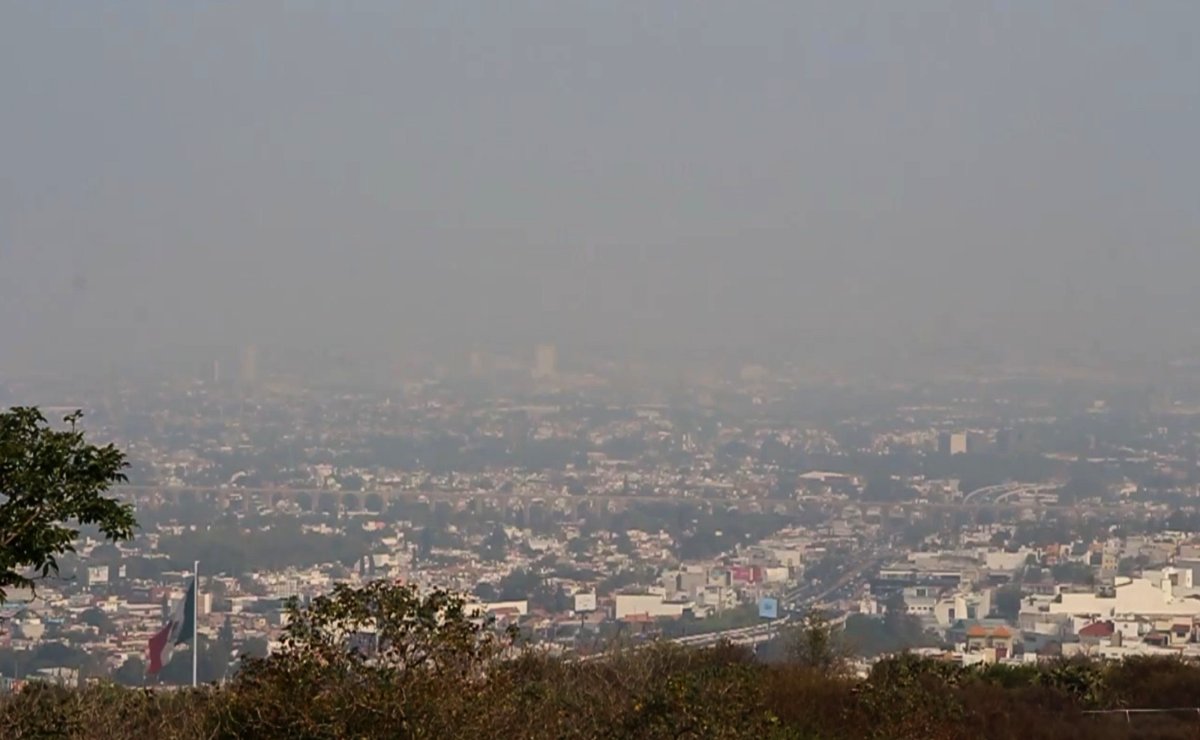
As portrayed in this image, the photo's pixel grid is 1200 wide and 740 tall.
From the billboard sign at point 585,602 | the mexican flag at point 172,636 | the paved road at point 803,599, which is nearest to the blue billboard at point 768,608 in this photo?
the paved road at point 803,599

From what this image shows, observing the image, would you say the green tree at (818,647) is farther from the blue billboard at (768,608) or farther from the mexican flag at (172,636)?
the blue billboard at (768,608)

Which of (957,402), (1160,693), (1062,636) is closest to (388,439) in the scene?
(957,402)

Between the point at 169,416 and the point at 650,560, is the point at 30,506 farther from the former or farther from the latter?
the point at 169,416

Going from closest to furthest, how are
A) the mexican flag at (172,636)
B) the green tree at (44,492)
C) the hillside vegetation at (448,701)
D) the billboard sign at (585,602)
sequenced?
1. the green tree at (44,492)
2. the hillside vegetation at (448,701)
3. the mexican flag at (172,636)
4. the billboard sign at (585,602)

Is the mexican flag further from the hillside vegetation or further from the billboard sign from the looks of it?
the billboard sign

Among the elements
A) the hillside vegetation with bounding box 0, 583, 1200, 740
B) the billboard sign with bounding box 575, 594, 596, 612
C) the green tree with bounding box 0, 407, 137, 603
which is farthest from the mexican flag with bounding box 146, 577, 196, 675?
the green tree with bounding box 0, 407, 137, 603

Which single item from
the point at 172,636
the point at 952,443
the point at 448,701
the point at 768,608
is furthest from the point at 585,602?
the point at 952,443
